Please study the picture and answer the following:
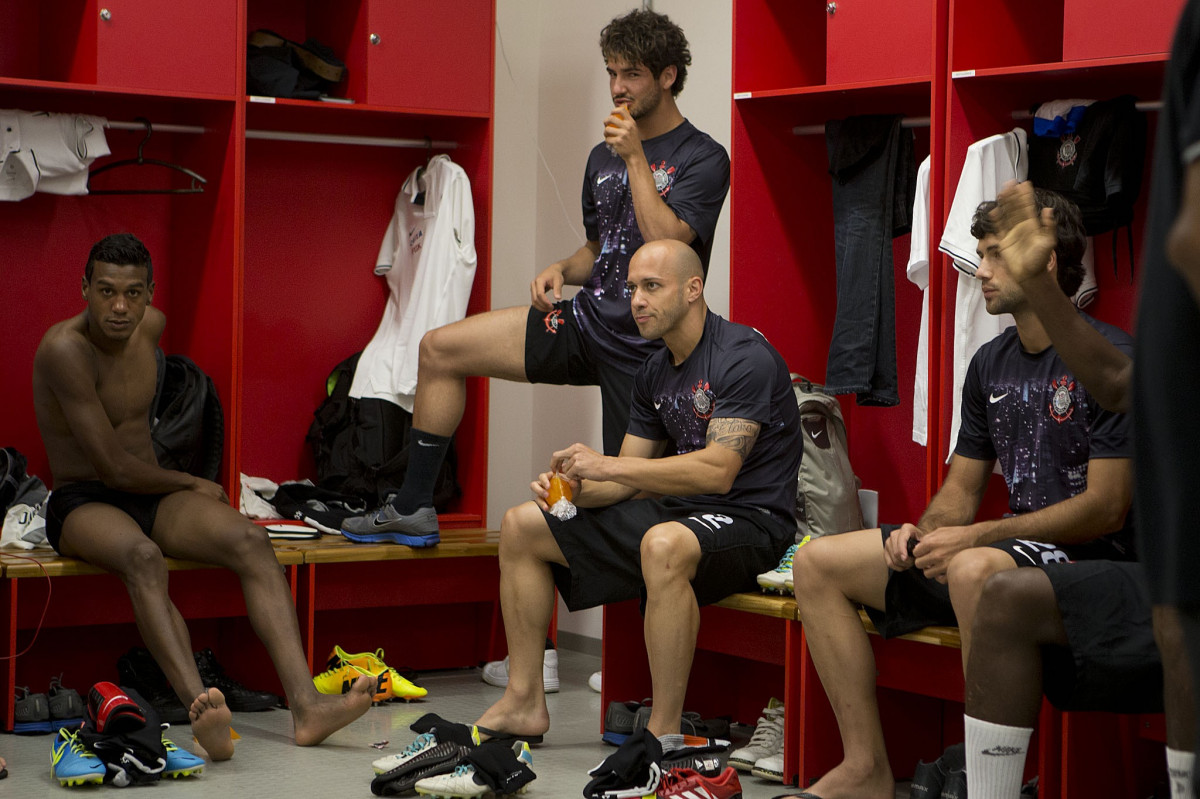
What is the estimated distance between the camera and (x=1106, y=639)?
256cm

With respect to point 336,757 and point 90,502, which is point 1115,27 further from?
point 90,502

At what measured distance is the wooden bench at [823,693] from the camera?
2.92 metres

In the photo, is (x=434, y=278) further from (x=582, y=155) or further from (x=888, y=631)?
(x=888, y=631)

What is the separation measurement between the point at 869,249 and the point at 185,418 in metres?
2.07

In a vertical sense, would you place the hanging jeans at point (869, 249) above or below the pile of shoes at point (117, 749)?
above

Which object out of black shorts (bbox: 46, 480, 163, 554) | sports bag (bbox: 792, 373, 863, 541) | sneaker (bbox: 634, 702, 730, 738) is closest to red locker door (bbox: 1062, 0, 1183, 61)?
sports bag (bbox: 792, 373, 863, 541)

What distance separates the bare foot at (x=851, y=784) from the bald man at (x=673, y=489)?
16.8 inches

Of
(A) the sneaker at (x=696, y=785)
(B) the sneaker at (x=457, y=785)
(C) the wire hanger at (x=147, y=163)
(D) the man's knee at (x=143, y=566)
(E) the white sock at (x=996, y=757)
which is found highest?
(C) the wire hanger at (x=147, y=163)

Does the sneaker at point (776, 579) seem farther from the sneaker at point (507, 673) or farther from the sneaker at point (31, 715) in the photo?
the sneaker at point (31, 715)

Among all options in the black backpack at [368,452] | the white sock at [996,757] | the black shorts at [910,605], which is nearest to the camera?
the white sock at [996,757]

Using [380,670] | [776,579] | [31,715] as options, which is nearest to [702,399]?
[776,579]

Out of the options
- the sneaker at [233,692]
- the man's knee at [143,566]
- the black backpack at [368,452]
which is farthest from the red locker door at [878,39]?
the sneaker at [233,692]

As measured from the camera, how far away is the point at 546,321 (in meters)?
3.94

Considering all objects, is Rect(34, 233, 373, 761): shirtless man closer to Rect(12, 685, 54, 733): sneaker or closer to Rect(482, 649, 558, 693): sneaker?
Rect(12, 685, 54, 733): sneaker
